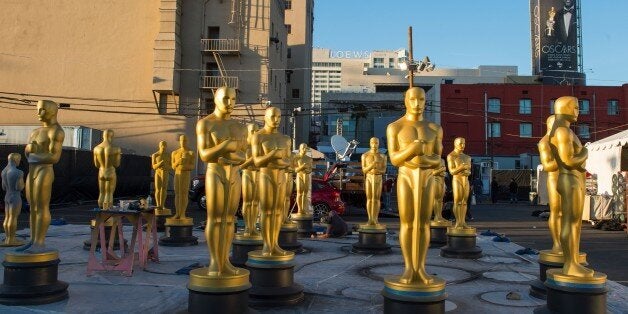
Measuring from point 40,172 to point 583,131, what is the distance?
47.8 m

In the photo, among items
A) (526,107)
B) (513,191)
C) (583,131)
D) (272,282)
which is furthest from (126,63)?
(583,131)

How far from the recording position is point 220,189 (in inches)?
209

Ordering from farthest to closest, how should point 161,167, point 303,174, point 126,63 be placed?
1. point 126,63
2. point 303,174
3. point 161,167

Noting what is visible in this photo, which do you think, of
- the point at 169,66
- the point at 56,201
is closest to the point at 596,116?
the point at 169,66

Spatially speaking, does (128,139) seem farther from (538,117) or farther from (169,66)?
(538,117)

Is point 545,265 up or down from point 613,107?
down

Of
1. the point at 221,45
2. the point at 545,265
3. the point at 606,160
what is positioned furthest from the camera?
the point at 221,45

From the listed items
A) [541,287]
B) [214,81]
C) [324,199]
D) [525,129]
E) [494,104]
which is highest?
[494,104]

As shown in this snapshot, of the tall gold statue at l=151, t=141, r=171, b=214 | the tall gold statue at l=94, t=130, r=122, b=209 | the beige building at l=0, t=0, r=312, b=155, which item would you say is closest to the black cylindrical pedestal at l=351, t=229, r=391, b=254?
the tall gold statue at l=151, t=141, r=171, b=214

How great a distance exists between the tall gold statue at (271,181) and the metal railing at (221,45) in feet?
87.7

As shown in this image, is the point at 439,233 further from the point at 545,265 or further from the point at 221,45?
the point at 221,45

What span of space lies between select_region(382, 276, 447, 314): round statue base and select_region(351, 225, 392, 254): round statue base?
18.0ft

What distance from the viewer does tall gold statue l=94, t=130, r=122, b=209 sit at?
10.0m

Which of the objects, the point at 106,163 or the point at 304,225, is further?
the point at 304,225
